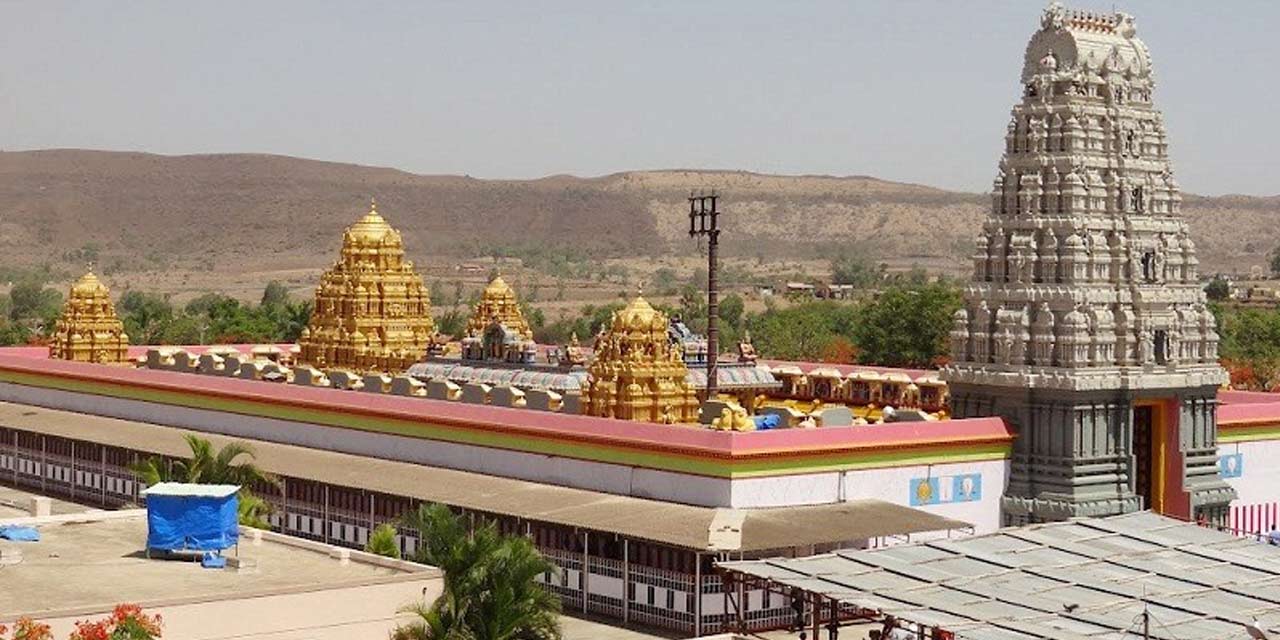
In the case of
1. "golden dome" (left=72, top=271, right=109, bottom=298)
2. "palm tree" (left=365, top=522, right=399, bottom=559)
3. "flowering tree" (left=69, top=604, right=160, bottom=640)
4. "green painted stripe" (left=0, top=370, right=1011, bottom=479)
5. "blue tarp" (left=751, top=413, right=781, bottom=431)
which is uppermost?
"golden dome" (left=72, top=271, right=109, bottom=298)

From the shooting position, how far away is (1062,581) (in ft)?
122

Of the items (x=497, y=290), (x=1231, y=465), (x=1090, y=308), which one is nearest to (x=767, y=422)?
(x=1090, y=308)

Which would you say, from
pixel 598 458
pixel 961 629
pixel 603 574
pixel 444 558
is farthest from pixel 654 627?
pixel 961 629

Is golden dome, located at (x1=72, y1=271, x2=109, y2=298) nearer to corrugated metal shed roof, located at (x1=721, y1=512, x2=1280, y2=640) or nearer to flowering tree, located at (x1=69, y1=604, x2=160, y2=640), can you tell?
corrugated metal shed roof, located at (x1=721, y1=512, x2=1280, y2=640)

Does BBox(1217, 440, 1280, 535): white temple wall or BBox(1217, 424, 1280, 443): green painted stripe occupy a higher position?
BBox(1217, 424, 1280, 443): green painted stripe

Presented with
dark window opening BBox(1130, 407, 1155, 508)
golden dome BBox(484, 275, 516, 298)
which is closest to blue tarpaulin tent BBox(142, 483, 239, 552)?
dark window opening BBox(1130, 407, 1155, 508)

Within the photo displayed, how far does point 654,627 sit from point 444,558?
964cm

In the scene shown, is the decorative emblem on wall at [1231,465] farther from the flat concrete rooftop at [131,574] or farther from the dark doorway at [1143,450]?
the flat concrete rooftop at [131,574]

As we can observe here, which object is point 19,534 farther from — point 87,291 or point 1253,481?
point 87,291

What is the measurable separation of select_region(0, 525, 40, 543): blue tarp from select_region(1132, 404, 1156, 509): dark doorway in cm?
2580

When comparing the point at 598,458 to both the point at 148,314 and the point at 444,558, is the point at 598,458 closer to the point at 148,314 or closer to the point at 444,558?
the point at 444,558

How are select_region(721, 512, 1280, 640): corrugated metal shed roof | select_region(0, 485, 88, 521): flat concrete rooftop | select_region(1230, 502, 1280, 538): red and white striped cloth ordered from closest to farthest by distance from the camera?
select_region(721, 512, 1280, 640): corrugated metal shed roof
select_region(1230, 502, 1280, 538): red and white striped cloth
select_region(0, 485, 88, 521): flat concrete rooftop

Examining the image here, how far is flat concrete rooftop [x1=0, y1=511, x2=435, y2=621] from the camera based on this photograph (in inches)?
1441

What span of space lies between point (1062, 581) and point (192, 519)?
50.9 feet
